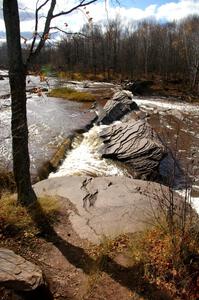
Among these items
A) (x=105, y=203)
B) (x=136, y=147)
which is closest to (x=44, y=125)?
(x=136, y=147)

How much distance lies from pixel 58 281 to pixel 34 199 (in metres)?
1.97

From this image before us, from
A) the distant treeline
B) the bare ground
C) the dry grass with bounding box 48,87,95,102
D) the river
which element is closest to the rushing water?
the river

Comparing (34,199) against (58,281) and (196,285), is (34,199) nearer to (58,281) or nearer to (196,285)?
(58,281)

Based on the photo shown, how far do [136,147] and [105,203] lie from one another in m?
5.12

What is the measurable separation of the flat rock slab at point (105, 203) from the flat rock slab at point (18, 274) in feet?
6.07

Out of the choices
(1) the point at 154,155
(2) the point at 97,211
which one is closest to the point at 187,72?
(1) the point at 154,155

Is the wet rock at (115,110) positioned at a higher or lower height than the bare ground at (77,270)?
higher

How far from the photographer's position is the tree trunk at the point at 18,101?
494 cm

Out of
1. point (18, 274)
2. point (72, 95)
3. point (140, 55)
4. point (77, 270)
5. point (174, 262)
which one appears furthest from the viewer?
point (140, 55)

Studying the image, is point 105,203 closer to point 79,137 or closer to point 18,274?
point 18,274

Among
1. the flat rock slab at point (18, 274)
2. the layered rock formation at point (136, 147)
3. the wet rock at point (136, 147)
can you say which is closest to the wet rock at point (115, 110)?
the layered rock formation at point (136, 147)

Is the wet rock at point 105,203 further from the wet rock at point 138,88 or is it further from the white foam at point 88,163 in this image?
the wet rock at point 138,88

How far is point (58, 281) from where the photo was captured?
4488mm

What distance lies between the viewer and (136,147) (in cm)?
1228
